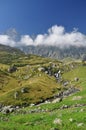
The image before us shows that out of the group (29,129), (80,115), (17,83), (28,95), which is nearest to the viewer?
(29,129)

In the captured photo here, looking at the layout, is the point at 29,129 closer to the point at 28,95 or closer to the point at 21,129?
the point at 21,129

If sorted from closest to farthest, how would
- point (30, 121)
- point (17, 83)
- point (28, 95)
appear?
point (30, 121)
point (28, 95)
point (17, 83)

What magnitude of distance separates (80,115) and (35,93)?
263ft

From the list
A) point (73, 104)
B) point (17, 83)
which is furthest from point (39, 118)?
point (17, 83)

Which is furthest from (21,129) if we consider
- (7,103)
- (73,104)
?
(7,103)

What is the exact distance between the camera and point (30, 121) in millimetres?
50688

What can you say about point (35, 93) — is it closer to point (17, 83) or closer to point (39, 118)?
point (17, 83)

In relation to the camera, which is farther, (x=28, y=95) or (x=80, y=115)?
(x=28, y=95)

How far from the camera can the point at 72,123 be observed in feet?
143

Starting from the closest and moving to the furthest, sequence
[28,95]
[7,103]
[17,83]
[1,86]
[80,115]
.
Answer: [80,115]
[7,103]
[28,95]
[1,86]
[17,83]

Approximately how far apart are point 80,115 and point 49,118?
5705mm

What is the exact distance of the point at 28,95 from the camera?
4771 inches

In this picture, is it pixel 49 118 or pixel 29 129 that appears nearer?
pixel 29 129

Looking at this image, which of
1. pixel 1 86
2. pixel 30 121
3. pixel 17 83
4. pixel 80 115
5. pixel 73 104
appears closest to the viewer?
pixel 80 115
